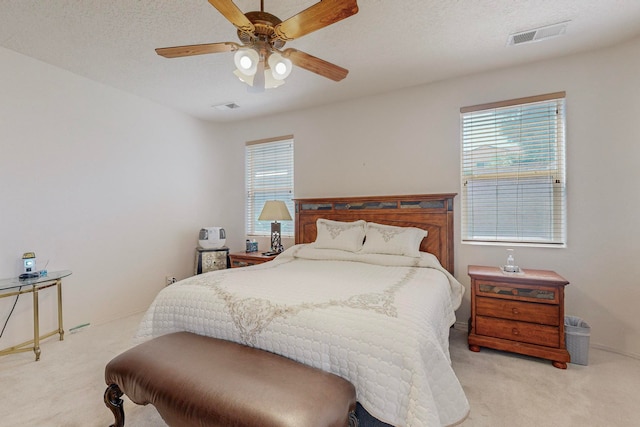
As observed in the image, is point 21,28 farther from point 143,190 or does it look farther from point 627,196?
point 627,196

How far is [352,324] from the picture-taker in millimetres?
1351

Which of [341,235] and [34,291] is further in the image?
[341,235]

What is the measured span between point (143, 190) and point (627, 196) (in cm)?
502

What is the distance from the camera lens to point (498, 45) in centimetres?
249

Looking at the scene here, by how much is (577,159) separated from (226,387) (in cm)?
333

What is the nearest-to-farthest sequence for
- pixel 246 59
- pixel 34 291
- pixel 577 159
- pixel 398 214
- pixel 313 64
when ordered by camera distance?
1. pixel 246 59
2. pixel 313 64
3. pixel 34 291
4. pixel 577 159
5. pixel 398 214

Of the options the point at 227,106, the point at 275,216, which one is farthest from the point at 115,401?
the point at 227,106

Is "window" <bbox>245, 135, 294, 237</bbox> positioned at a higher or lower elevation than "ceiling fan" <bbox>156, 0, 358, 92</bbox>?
lower

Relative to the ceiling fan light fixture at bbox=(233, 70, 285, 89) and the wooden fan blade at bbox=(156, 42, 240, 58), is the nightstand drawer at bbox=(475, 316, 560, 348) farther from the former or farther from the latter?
the wooden fan blade at bbox=(156, 42, 240, 58)

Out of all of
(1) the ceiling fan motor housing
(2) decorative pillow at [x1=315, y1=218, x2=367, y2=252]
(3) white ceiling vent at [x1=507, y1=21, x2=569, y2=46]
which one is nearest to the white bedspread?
(2) decorative pillow at [x1=315, y1=218, x2=367, y2=252]

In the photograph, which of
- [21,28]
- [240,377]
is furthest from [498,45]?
[21,28]

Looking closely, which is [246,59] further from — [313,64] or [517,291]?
[517,291]

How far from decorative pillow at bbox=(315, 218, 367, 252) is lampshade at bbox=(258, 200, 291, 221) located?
2.10 ft

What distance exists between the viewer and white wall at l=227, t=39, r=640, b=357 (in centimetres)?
246
